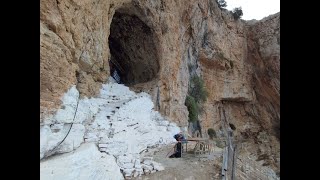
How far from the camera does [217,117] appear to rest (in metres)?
23.7

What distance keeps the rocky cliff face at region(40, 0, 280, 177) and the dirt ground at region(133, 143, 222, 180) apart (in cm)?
283

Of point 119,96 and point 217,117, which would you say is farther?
point 217,117

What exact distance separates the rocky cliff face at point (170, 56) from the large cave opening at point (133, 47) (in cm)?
5

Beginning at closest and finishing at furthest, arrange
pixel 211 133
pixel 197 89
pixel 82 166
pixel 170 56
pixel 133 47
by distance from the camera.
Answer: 1. pixel 82 166
2. pixel 170 56
3. pixel 133 47
4. pixel 197 89
5. pixel 211 133

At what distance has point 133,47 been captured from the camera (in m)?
14.2

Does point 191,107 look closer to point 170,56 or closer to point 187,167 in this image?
point 170,56

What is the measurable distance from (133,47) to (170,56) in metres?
1.89

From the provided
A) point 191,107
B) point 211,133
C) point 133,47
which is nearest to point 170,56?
point 133,47

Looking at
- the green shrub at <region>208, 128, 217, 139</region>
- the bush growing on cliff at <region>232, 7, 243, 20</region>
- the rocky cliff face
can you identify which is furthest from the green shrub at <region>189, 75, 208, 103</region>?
the bush growing on cliff at <region>232, 7, 243, 20</region>

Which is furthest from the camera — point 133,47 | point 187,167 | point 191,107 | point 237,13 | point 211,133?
point 237,13
